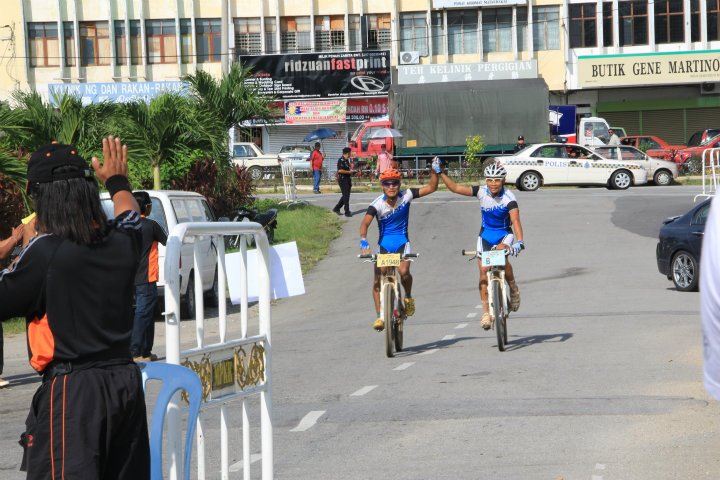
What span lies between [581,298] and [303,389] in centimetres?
779

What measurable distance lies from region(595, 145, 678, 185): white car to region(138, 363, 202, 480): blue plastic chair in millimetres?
33496

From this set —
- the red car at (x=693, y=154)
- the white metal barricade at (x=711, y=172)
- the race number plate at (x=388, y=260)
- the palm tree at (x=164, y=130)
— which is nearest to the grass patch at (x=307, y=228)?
the palm tree at (x=164, y=130)

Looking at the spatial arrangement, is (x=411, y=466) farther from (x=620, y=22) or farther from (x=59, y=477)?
(x=620, y=22)

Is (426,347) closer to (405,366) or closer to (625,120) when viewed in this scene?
(405,366)

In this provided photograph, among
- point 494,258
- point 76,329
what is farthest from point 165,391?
point 494,258

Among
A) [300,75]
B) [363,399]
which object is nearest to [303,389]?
[363,399]

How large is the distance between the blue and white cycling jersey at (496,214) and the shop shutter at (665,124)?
47.6 m

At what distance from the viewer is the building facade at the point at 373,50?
185 feet

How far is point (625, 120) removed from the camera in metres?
57.9

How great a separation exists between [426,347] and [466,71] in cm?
4540

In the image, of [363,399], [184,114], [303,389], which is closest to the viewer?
[363,399]

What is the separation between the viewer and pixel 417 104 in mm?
46875

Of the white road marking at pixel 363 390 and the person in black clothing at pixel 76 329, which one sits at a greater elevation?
the person in black clothing at pixel 76 329

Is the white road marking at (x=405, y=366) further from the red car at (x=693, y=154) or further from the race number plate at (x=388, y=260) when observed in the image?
the red car at (x=693, y=154)
